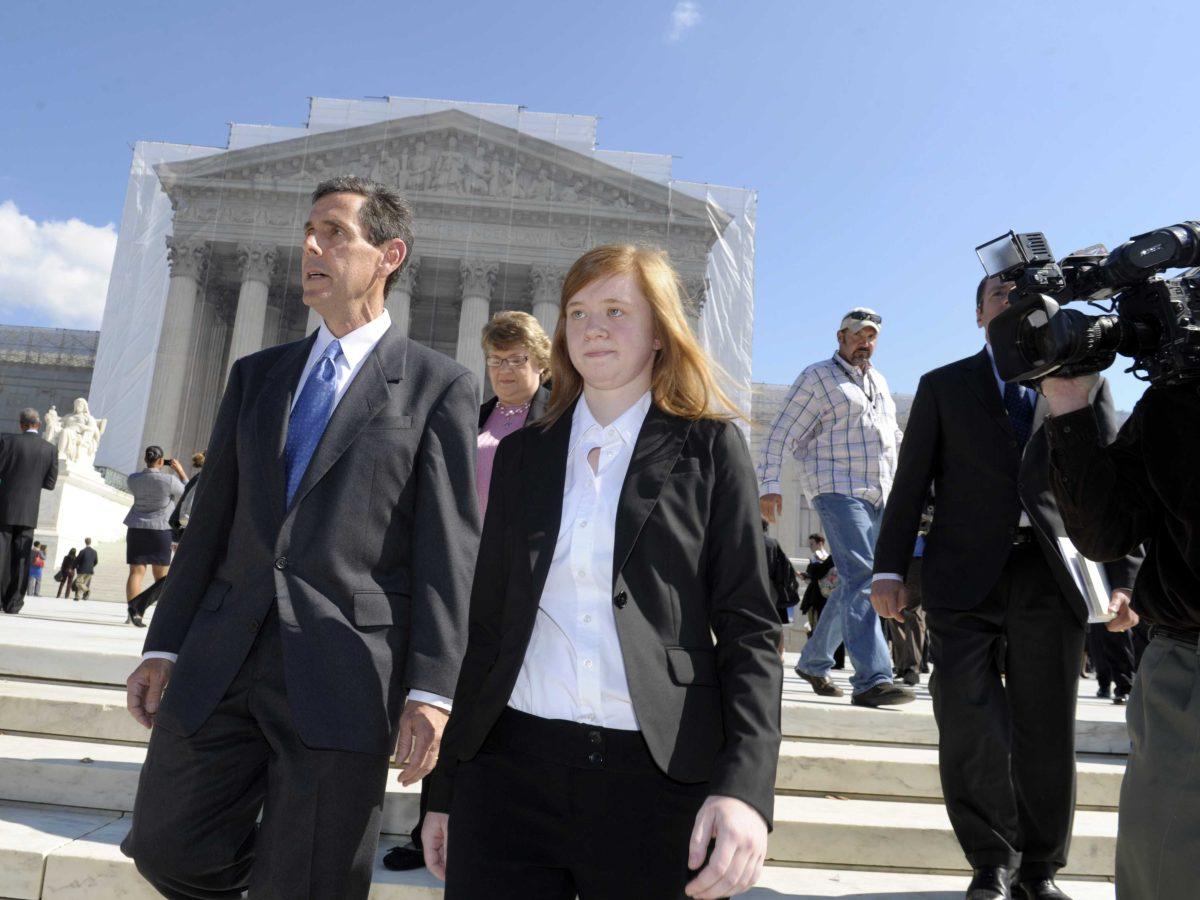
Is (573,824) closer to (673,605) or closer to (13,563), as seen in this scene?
(673,605)

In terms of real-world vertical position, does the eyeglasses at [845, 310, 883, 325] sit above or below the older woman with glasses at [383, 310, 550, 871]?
above

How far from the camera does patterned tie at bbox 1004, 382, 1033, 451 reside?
3.07 m

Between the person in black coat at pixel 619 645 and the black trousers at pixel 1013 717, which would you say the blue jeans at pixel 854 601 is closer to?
the black trousers at pixel 1013 717

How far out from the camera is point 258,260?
27250 millimetres

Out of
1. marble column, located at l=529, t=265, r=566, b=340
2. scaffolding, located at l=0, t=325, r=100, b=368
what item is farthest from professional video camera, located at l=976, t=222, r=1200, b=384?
scaffolding, located at l=0, t=325, r=100, b=368

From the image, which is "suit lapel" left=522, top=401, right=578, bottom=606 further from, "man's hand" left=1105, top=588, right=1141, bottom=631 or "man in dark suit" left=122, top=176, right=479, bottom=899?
"man's hand" left=1105, top=588, right=1141, bottom=631

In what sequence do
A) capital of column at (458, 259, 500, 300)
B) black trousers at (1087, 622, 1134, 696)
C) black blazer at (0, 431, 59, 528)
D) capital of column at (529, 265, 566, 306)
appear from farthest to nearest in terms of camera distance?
capital of column at (458, 259, 500, 300), capital of column at (529, 265, 566, 306), black blazer at (0, 431, 59, 528), black trousers at (1087, 622, 1134, 696)

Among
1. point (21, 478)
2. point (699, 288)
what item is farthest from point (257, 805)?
point (699, 288)

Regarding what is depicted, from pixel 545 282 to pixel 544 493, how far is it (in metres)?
26.0

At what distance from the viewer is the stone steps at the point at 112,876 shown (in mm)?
2729

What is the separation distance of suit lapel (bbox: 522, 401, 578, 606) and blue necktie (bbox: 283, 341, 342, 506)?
59cm

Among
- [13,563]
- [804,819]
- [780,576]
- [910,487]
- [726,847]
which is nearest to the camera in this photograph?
[726,847]

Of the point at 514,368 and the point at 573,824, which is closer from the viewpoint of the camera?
the point at 573,824

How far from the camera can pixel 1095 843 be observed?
320 centimetres
